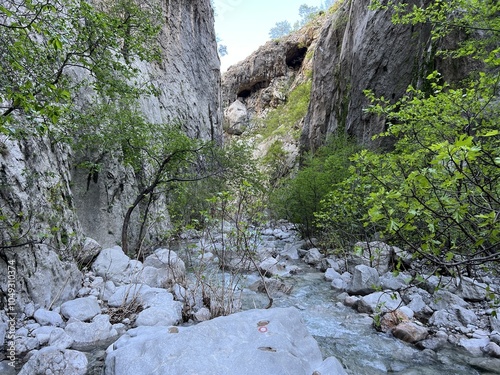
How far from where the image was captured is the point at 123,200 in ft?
32.7

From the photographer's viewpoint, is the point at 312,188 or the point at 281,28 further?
the point at 281,28

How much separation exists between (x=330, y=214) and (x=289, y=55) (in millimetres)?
38129

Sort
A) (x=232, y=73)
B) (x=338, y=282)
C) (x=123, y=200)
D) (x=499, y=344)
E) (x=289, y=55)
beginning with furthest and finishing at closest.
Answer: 1. (x=232, y=73)
2. (x=289, y=55)
3. (x=123, y=200)
4. (x=338, y=282)
5. (x=499, y=344)

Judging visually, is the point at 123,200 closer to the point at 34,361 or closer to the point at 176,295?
the point at 176,295

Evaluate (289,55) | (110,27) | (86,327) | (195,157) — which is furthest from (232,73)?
(86,327)

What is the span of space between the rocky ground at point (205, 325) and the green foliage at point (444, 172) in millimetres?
491

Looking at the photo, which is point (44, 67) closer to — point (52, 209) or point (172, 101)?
point (52, 209)

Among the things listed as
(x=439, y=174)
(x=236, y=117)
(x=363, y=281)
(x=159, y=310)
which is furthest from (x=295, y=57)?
(x=439, y=174)

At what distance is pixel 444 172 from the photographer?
2.11 metres

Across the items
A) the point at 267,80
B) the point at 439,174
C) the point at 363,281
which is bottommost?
the point at 363,281

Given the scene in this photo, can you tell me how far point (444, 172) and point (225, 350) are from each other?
2.65 metres

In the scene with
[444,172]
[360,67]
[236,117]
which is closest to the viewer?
[444,172]

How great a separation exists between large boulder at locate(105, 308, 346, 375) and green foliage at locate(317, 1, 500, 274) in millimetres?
1609

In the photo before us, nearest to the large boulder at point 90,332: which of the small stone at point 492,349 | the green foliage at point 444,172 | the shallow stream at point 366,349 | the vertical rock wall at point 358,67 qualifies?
the shallow stream at point 366,349
